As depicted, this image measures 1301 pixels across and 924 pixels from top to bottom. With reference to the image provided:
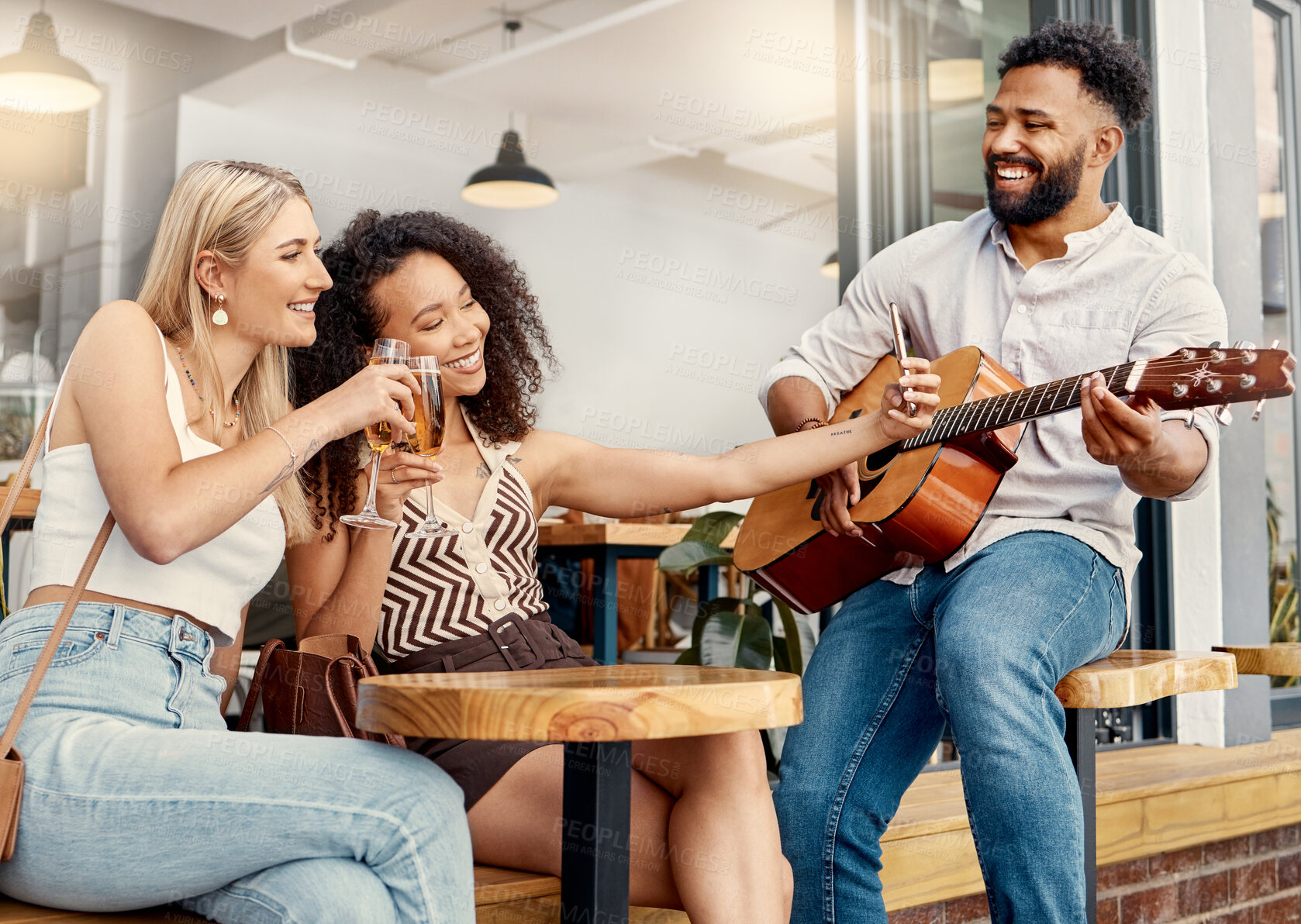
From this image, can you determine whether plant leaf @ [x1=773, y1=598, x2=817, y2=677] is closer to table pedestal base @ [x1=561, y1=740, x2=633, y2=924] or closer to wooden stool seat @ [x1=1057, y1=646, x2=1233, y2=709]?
wooden stool seat @ [x1=1057, y1=646, x2=1233, y2=709]

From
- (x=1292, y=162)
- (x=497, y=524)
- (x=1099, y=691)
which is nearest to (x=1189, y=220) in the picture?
(x=1292, y=162)

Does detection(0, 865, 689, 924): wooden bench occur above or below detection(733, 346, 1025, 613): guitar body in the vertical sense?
below

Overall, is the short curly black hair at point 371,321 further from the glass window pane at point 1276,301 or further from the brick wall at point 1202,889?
the glass window pane at point 1276,301

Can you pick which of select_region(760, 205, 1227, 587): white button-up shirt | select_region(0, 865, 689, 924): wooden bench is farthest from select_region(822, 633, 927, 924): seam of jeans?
select_region(0, 865, 689, 924): wooden bench

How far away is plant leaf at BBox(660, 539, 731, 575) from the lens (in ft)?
8.76

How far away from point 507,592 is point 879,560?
638 mm

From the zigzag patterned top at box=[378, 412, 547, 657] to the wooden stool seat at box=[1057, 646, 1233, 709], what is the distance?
2.68ft

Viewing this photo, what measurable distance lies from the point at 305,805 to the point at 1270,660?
184cm

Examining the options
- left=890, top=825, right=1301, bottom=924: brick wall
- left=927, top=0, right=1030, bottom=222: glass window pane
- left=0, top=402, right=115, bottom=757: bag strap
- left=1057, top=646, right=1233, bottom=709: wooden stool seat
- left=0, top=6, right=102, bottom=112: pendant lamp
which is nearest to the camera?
left=0, top=402, right=115, bottom=757: bag strap

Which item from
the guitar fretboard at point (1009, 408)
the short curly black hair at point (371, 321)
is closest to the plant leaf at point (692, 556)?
the short curly black hair at point (371, 321)

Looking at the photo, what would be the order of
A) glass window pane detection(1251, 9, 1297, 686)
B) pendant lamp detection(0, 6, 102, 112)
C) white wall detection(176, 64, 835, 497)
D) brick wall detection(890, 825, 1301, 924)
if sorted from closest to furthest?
brick wall detection(890, 825, 1301, 924), glass window pane detection(1251, 9, 1297, 686), pendant lamp detection(0, 6, 102, 112), white wall detection(176, 64, 835, 497)

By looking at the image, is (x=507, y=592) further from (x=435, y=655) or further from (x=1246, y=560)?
(x=1246, y=560)

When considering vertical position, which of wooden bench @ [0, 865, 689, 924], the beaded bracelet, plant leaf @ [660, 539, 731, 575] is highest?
the beaded bracelet

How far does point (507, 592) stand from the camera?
5.67 ft
